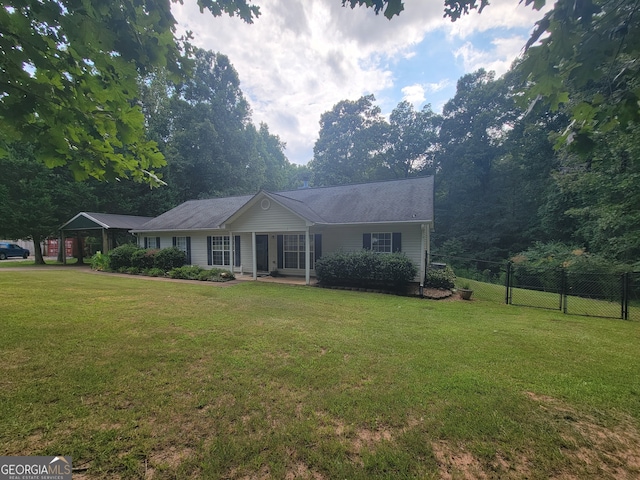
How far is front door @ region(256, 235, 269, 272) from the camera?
48.1 feet

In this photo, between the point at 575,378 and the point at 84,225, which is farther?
the point at 84,225

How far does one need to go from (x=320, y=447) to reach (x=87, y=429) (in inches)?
84.8

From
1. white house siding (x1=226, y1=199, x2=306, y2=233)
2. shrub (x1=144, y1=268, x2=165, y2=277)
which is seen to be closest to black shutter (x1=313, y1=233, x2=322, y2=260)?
white house siding (x1=226, y1=199, x2=306, y2=233)

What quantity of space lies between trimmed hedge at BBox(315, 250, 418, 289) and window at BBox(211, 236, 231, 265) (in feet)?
19.8

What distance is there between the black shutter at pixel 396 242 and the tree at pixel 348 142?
69.2 feet

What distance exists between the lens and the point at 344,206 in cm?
1416

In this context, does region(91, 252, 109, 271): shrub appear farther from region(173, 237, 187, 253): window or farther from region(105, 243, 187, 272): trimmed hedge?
region(173, 237, 187, 253): window

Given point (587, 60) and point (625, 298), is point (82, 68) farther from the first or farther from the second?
point (625, 298)

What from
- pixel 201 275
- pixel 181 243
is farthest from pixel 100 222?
pixel 201 275

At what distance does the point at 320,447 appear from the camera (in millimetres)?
2410

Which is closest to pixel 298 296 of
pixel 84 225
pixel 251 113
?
pixel 84 225

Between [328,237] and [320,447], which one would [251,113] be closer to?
[328,237]

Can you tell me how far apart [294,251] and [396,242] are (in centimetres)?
513

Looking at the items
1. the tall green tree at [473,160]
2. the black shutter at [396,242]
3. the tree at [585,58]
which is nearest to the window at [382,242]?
the black shutter at [396,242]
